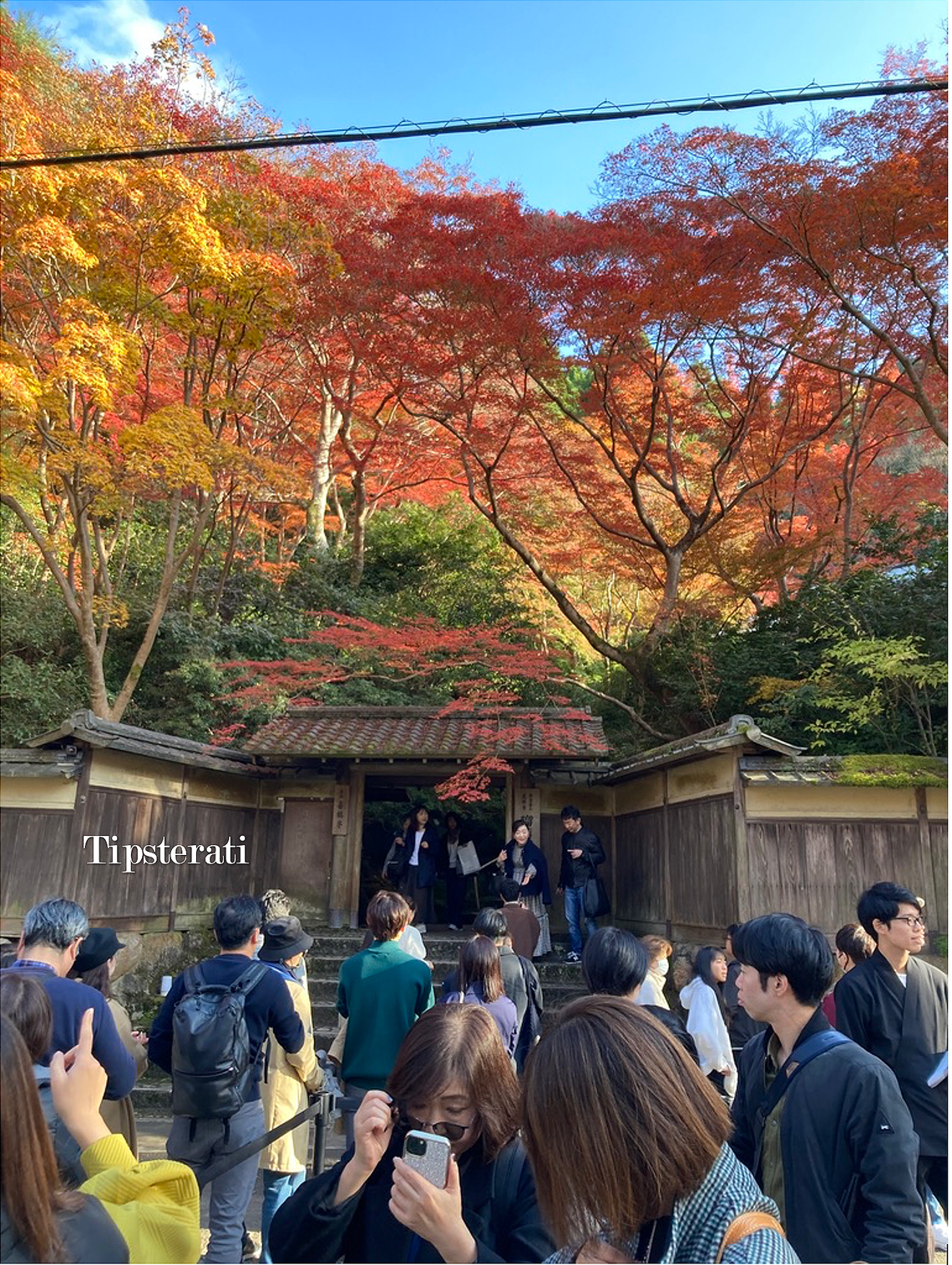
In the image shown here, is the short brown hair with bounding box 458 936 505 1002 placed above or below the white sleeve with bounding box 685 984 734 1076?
above

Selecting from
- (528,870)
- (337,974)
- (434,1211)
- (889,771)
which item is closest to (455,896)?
(337,974)

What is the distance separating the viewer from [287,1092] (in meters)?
4.04

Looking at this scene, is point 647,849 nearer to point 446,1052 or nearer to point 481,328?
point 481,328

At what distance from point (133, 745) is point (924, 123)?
38.8 ft

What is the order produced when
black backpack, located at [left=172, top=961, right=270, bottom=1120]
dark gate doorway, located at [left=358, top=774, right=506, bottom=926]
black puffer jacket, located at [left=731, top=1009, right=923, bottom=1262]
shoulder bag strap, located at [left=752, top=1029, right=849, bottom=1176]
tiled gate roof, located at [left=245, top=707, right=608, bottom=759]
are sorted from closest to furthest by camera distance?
black puffer jacket, located at [left=731, top=1009, right=923, bottom=1262] → shoulder bag strap, located at [left=752, top=1029, right=849, bottom=1176] → black backpack, located at [left=172, top=961, right=270, bottom=1120] → tiled gate roof, located at [left=245, top=707, right=608, bottom=759] → dark gate doorway, located at [left=358, top=774, right=506, bottom=926]

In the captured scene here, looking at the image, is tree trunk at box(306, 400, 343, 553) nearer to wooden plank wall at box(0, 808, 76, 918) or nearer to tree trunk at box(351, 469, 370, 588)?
tree trunk at box(351, 469, 370, 588)

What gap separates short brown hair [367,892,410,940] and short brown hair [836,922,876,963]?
219cm

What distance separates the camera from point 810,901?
812 centimetres

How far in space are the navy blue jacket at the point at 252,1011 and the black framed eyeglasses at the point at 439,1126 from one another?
173 centimetres

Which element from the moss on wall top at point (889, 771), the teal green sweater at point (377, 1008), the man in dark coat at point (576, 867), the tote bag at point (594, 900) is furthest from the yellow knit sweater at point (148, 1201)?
the tote bag at point (594, 900)

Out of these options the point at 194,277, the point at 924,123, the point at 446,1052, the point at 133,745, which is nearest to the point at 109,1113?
the point at 446,1052

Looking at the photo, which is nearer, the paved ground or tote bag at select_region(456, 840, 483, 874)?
the paved ground

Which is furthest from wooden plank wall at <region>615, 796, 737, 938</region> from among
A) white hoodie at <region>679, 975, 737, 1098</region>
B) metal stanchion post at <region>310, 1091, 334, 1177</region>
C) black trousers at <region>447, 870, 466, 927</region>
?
metal stanchion post at <region>310, 1091, 334, 1177</region>

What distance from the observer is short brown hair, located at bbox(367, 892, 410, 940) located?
4000mm
